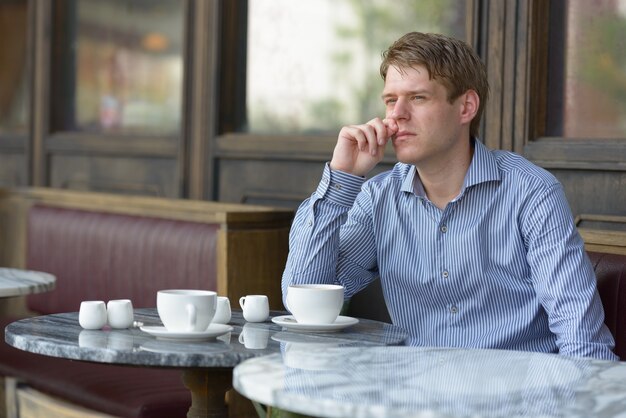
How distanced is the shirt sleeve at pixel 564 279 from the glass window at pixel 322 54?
1356 millimetres

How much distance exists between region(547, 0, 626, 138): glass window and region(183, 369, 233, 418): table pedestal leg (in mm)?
1539

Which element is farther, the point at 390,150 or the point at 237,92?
the point at 237,92

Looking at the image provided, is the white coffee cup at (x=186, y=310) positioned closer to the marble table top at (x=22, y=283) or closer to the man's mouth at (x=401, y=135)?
the man's mouth at (x=401, y=135)

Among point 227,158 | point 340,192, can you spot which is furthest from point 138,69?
point 340,192

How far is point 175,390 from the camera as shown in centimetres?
317

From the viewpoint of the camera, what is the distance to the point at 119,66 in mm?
5570

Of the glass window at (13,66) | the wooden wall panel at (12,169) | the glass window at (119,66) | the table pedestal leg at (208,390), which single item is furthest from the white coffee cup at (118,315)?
the glass window at (13,66)

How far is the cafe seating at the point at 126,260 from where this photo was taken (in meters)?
3.32

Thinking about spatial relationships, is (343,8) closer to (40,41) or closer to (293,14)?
(293,14)

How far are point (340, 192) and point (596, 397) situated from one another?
117 cm

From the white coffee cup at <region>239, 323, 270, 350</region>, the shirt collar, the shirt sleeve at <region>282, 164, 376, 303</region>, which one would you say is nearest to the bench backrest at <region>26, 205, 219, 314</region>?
the shirt sleeve at <region>282, 164, 376, 303</region>

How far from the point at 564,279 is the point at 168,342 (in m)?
0.87

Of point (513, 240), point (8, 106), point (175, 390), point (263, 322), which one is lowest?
point (175, 390)

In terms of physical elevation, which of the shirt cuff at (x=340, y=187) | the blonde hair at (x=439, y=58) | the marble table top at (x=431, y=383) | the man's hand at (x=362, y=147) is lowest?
the marble table top at (x=431, y=383)
